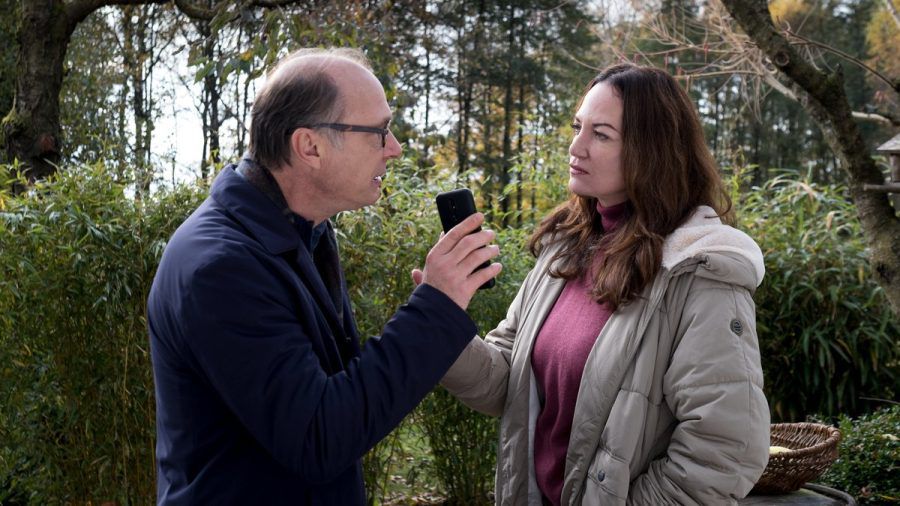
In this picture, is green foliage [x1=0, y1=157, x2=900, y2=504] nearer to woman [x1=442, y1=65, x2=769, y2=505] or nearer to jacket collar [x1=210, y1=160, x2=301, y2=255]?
woman [x1=442, y1=65, x2=769, y2=505]

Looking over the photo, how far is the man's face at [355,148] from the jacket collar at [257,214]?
0.10 m

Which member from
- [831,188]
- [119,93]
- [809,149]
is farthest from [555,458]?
[809,149]

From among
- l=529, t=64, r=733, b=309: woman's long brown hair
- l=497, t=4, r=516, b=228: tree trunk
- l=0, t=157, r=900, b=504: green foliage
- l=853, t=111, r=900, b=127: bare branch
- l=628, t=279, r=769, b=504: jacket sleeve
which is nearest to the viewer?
l=628, t=279, r=769, b=504: jacket sleeve

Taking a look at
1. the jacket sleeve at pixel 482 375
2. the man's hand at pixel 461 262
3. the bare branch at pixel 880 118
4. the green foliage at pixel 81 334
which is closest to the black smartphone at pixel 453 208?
the man's hand at pixel 461 262

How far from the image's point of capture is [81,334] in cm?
324

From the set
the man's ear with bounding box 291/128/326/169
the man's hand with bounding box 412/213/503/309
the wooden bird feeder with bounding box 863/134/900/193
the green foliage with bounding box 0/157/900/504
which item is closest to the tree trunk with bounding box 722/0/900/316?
the wooden bird feeder with bounding box 863/134/900/193

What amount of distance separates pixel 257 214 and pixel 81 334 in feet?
6.98

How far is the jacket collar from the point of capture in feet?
4.52

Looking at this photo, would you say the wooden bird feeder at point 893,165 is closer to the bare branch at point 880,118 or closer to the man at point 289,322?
the bare branch at point 880,118

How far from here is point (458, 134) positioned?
16.1 m

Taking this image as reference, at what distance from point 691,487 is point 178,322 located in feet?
3.22

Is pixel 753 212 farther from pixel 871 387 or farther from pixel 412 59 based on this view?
pixel 412 59

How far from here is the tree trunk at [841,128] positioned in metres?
3.61

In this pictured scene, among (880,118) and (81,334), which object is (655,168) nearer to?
(81,334)
